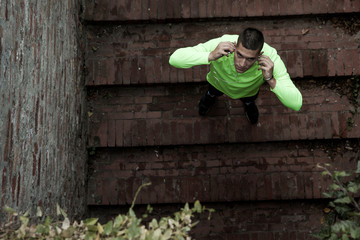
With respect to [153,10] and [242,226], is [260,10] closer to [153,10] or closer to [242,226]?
[153,10]

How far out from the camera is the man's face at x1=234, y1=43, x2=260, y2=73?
262 cm

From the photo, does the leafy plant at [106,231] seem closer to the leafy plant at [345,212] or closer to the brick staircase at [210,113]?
the leafy plant at [345,212]

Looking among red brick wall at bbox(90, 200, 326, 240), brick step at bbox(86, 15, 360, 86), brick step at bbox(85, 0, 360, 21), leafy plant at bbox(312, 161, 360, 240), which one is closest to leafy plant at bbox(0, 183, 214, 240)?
leafy plant at bbox(312, 161, 360, 240)

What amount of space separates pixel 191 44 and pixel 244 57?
147 cm

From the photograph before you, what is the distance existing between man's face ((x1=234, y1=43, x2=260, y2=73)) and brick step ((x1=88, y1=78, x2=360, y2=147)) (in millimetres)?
1309

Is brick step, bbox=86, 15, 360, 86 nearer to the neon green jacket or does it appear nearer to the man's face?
the neon green jacket

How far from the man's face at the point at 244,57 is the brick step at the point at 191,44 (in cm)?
124

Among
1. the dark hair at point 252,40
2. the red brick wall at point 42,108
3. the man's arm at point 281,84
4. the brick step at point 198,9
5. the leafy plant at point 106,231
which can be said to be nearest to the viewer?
the leafy plant at point 106,231

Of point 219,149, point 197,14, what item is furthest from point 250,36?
point 219,149

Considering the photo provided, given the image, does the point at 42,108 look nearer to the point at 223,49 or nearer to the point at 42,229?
the point at 42,229

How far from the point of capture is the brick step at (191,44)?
393cm

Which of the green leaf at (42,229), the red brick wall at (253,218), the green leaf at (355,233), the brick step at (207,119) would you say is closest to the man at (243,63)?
the brick step at (207,119)

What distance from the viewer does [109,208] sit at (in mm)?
4051

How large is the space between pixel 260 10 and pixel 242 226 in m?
2.47
